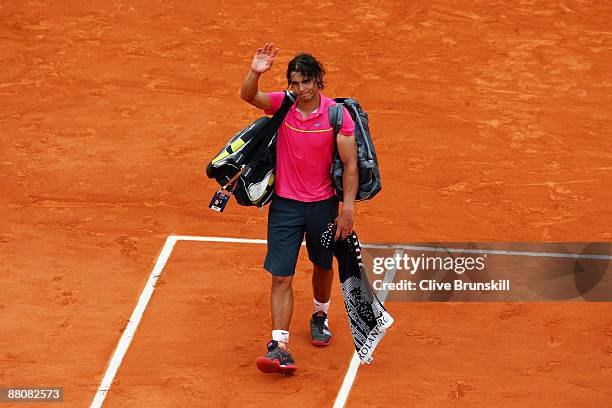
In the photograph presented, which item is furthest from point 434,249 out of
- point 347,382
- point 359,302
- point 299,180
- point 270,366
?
point 270,366

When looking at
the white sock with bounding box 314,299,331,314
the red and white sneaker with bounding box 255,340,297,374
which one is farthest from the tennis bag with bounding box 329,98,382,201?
the red and white sneaker with bounding box 255,340,297,374

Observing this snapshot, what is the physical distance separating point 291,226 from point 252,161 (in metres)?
0.59

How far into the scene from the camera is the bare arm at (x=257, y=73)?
28.8 feet

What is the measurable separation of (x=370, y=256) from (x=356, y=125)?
2420 mm

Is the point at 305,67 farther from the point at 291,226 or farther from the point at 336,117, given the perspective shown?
the point at 291,226

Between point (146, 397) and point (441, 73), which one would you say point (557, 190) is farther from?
point (146, 397)

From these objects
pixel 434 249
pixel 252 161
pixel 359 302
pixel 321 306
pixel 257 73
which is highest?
pixel 257 73

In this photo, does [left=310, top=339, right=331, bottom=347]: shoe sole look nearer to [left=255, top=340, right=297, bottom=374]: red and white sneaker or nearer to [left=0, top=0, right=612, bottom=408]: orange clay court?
[left=0, top=0, right=612, bottom=408]: orange clay court

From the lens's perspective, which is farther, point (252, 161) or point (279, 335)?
point (279, 335)

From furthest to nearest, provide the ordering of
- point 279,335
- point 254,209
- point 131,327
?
1. point 254,209
2. point 131,327
3. point 279,335

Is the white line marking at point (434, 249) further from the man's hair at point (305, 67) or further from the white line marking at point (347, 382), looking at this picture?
the man's hair at point (305, 67)

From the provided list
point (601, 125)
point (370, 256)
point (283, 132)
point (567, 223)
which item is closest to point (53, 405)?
point (283, 132)

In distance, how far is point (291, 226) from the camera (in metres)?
9.20

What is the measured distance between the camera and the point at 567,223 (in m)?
11.8
